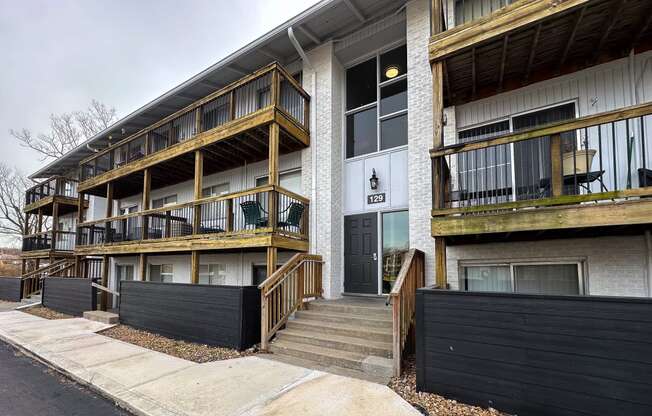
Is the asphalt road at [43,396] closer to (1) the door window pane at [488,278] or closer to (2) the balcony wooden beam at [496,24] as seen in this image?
(1) the door window pane at [488,278]

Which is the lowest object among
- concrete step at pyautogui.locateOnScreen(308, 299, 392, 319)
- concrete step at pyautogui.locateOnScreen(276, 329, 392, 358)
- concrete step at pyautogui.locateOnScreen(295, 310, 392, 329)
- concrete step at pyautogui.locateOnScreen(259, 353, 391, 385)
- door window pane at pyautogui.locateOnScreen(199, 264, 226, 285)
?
concrete step at pyautogui.locateOnScreen(259, 353, 391, 385)

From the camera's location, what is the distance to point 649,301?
9.84 ft

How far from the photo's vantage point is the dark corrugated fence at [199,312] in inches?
250

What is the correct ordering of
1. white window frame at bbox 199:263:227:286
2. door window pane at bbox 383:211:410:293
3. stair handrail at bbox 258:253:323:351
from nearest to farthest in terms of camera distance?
stair handrail at bbox 258:253:323:351 < door window pane at bbox 383:211:410:293 < white window frame at bbox 199:263:227:286

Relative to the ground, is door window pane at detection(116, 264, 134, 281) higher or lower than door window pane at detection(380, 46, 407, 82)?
lower

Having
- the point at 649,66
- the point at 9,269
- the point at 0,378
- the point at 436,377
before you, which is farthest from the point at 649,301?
the point at 9,269

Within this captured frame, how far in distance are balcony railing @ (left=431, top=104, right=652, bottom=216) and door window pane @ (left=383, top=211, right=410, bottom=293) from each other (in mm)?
1719

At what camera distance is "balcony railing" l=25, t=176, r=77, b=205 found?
1591 cm

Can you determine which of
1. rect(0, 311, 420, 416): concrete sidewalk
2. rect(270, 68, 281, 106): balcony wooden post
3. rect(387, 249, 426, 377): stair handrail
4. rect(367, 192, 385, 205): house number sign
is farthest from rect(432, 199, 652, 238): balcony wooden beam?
rect(270, 68, 281, 106): balcony wooden post

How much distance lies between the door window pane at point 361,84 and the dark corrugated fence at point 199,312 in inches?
227

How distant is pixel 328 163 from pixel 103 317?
783 centimetres

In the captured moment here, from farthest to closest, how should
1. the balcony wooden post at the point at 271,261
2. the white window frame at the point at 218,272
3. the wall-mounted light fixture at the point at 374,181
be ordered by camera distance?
the white window frame at the point at 218,272, the wall-mounted light fixture at the point at 374,181, the balcony wooden post at the point at 271,261

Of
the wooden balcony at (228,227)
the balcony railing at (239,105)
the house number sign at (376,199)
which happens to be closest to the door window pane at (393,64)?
the balcony railing at (239,105)

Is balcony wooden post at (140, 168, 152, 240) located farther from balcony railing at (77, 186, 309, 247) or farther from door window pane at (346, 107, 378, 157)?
door window pane at (346, 107, 378, 157)
